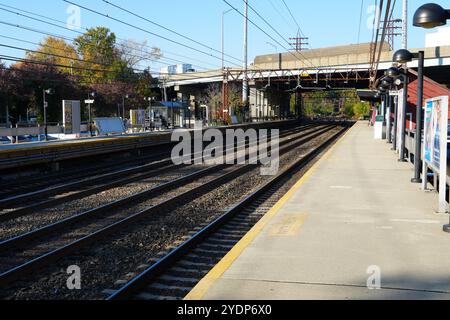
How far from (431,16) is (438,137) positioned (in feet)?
9.02

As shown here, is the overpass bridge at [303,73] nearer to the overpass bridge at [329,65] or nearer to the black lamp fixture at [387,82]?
the overpass bridge at [329,65]

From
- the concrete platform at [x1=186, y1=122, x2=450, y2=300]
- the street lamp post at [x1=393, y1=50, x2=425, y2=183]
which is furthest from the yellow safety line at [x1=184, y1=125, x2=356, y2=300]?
the street lamp post at [x1=393, y1=50, x2=425, y2=183]

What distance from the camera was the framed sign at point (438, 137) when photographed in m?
8.15

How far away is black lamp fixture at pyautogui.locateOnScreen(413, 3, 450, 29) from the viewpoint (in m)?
Result: 6.44

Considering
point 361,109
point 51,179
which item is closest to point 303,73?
point 51,179

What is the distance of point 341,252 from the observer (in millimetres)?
6090

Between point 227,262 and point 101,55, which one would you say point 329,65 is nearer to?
point 101,55

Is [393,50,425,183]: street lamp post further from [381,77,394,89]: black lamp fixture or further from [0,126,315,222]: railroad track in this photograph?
[381,77,394,89]: black lamp fixture

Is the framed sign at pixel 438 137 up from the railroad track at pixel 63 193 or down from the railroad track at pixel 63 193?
up

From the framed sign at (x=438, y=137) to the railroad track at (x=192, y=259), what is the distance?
3487mm

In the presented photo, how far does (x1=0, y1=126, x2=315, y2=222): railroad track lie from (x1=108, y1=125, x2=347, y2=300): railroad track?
4.20 m

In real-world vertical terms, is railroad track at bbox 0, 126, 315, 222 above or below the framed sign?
below

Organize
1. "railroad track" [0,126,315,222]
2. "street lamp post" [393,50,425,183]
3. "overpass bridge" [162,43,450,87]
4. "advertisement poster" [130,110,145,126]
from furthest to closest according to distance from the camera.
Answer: "overpass bridge" [162,43,450,87] < "advertisement poster" [130,110,145,126] < "street lamp post" [393,50,425,183] < "railroad track" [0,126,315,222]

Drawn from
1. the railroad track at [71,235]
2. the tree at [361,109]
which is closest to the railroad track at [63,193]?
the railroad track at [71,235]
